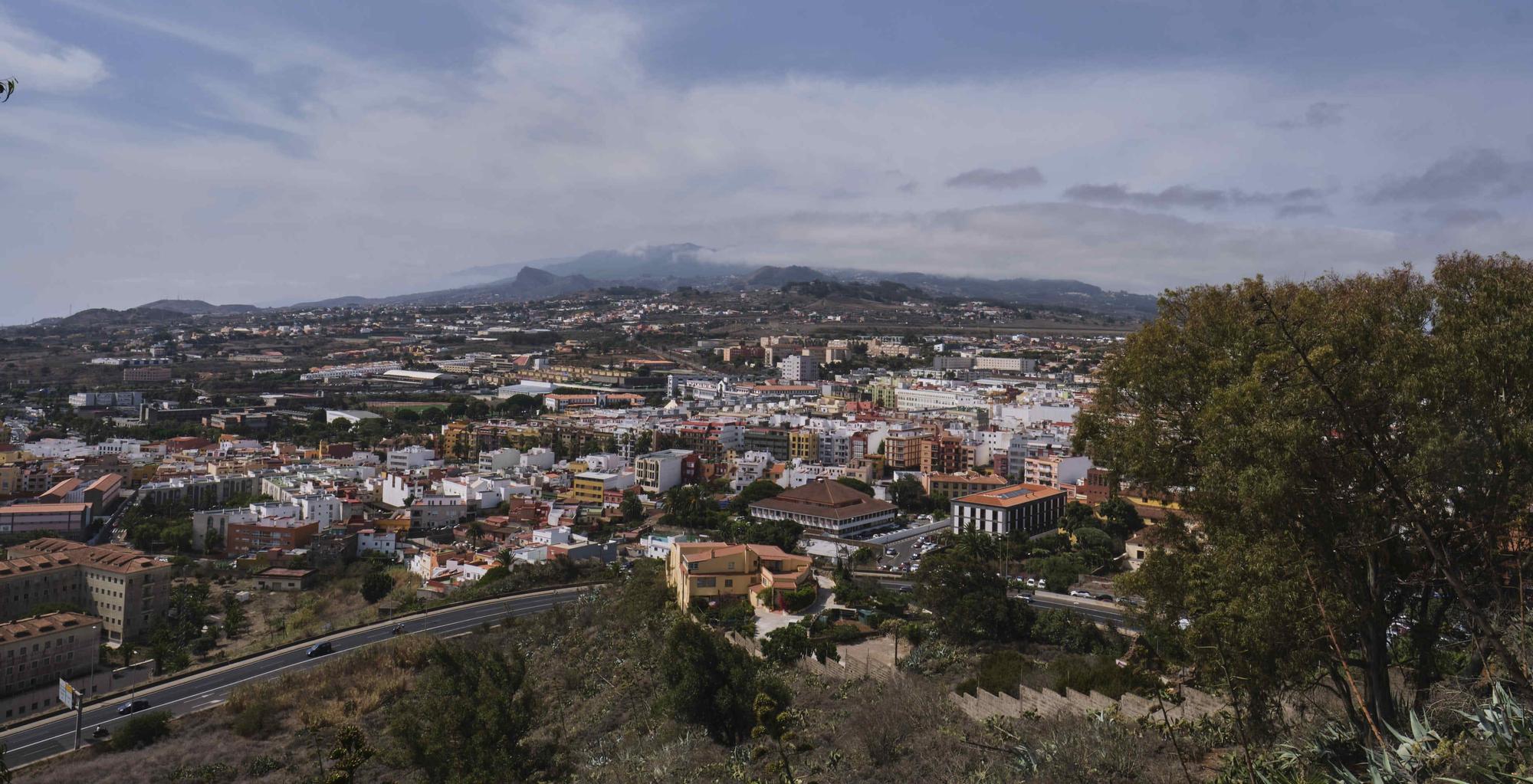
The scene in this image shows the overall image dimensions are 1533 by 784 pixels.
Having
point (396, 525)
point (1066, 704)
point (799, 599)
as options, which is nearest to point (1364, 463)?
point (1066, 704)

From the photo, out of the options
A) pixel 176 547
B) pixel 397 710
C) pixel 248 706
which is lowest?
pixel 176 547

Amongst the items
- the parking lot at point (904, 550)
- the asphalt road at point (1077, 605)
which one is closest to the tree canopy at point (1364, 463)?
the asphalt road at point (1077, 605)

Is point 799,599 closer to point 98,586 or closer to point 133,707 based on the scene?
point 133,707

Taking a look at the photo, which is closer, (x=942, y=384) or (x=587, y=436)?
(x=587, y=436)

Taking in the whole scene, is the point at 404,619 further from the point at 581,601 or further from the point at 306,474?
the point at 306,474

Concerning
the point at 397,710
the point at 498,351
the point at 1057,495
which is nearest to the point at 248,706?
the point at 397,710

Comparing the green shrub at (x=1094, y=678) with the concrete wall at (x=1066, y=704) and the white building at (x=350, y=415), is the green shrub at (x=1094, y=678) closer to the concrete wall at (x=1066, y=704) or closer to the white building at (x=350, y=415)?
the concrete wall at (x=1066, y=704)
